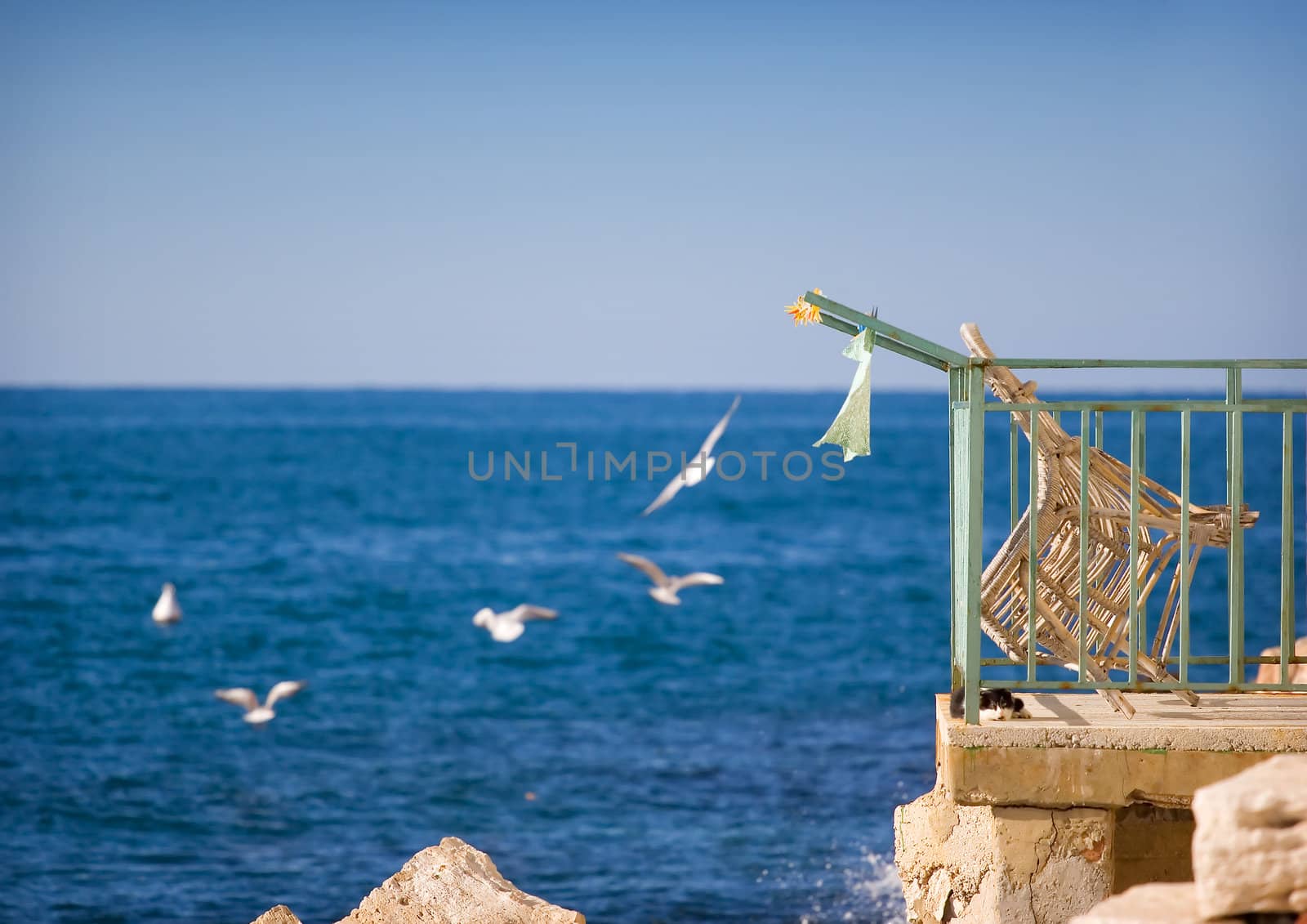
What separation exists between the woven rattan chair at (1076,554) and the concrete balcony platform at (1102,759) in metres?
0.31

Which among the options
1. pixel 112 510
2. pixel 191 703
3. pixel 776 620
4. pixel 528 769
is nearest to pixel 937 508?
pixel 776 620

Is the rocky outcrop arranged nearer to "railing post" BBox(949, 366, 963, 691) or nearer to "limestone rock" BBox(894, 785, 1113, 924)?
"limestone rock" BBox(894, 785, 1113, 924)

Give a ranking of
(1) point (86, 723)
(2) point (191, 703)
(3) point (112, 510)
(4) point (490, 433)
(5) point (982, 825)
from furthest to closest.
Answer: (4) point (490, 433)
(3) point (112, 510)
(2) point (191, 703)
(1) point (86, 723)
(5) point (982, 825)

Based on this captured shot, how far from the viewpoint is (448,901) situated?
22.7 ft

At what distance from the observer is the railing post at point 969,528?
5344 mm

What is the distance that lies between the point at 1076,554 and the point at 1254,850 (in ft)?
7.35

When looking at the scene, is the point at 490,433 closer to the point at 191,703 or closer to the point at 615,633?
the point at 615,633

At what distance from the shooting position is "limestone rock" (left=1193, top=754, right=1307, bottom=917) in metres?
3.75

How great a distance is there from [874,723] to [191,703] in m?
14.0

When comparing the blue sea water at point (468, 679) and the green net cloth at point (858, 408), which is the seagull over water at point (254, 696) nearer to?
the blue sea water at point (468, 679)

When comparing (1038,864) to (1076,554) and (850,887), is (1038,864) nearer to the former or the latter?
A: (1076,554)

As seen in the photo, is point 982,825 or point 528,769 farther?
point 528,769

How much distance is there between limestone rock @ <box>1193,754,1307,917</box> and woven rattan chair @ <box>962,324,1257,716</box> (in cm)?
169

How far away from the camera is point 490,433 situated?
9856 cm
